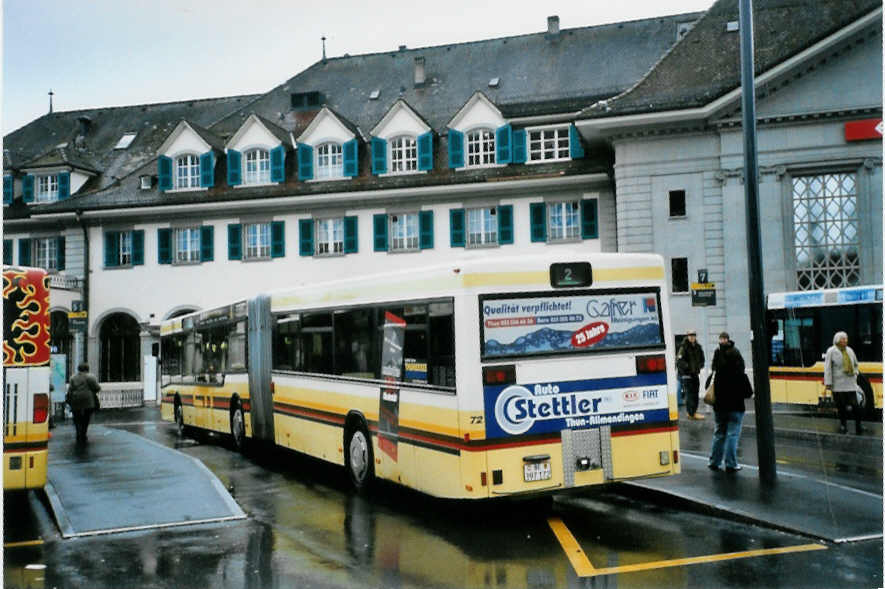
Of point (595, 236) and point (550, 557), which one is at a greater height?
point (595, 236)

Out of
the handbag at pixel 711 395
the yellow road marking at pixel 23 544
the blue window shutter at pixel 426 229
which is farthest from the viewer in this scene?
the blue window shutter at pixel 426 229

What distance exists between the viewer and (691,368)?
21188 millimetres

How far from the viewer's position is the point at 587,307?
998 cm

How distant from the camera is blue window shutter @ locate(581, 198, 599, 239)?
115 feet

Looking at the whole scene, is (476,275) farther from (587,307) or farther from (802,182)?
(802,182)

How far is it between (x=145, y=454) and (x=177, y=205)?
24428 millimetres

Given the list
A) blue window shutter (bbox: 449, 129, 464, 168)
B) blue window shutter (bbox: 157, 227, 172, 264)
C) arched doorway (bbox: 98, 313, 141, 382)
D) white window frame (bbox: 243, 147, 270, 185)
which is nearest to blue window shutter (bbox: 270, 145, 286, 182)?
white window frame (bbox: 243, 147, 270, 185)

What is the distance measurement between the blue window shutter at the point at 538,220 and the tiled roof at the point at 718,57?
13.5 ft

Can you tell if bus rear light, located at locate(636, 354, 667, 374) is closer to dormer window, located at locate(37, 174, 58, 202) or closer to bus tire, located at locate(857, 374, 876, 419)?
bus tire, located at locate(857, 374, 876, 419)

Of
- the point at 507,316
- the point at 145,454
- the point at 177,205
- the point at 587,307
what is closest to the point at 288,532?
the point at 507,316

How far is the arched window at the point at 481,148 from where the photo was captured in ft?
120

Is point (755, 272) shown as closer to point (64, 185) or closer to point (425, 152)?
point (425, 152)

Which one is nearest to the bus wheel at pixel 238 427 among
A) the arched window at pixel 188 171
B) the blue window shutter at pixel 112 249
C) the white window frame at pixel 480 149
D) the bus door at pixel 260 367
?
the bus door at pixel 260 367

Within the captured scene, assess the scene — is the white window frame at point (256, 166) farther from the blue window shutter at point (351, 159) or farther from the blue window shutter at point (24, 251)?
the blue window shutter at point (24, 251)
